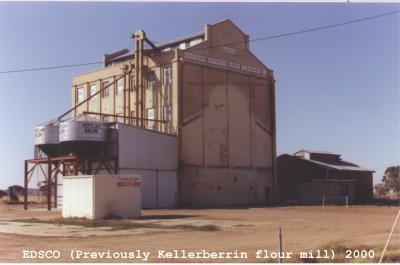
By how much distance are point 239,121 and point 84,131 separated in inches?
721

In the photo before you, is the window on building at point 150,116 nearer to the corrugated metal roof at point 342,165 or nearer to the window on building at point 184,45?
the window on building at point 184,45

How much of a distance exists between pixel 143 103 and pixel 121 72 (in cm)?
546

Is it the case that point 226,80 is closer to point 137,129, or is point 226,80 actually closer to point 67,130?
point 137,129

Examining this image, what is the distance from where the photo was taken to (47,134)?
4853cm

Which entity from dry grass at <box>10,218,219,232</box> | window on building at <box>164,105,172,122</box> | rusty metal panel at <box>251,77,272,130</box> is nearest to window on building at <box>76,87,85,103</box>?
window on building at <box>164,105,172,122</box>

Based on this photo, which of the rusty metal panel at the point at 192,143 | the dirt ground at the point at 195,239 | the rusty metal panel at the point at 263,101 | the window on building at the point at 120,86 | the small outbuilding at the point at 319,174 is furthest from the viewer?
the small outbuilding at the point at 319,174

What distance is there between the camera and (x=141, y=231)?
2388 cm

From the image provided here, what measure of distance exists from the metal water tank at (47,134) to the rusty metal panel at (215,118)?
14458 mm

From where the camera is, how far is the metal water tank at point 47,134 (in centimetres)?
4834

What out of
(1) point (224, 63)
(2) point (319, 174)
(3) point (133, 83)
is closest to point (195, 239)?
(1) point (224, 63)

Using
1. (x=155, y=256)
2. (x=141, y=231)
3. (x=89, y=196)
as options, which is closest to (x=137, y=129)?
(x=89, y=196)

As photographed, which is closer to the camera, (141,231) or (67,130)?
(141,231)

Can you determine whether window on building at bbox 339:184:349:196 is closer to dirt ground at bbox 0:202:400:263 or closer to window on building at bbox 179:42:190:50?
window on building at bbox 179:42:190:50

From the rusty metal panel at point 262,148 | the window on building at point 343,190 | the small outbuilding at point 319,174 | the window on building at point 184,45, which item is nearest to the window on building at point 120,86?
the window on building at point 184,45
